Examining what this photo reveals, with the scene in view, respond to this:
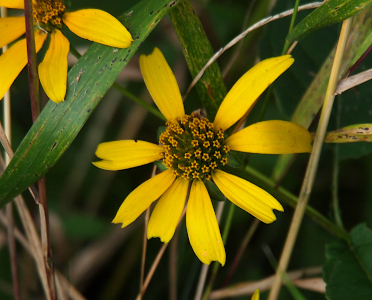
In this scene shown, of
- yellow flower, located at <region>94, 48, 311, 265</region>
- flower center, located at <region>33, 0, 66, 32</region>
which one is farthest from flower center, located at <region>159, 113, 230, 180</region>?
flower center, located at <region>33, 0, 66, 32</region>

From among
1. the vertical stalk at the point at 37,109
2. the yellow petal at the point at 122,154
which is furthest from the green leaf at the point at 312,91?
the vertical stalk at the point at 37,109

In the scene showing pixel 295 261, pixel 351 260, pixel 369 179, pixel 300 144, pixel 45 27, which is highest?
pixel 45 27

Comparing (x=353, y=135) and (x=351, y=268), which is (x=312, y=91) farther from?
(x=351, y=268)

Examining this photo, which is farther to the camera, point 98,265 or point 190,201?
point 98,265

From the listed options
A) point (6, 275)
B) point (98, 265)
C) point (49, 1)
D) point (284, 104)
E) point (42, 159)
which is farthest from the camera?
point (98, 265)

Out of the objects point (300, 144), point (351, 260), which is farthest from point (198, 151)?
point (351, 260)

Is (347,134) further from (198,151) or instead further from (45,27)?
(45,27)
